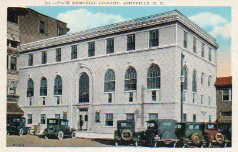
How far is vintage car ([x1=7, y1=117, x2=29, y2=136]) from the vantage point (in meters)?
18.2

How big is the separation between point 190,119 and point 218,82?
206cm

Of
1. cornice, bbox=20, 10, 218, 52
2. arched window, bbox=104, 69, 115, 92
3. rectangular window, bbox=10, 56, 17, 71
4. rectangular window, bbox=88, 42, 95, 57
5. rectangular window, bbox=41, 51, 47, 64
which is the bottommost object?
arched window, bbox=104, 69, 115, 92

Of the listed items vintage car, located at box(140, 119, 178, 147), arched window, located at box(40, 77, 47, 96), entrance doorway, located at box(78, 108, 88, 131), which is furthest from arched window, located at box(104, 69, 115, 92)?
arched window, located at box(40, 77, 47, 96)

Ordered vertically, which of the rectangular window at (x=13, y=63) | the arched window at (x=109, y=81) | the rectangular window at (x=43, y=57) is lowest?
the arched window at (x=109, y=81)

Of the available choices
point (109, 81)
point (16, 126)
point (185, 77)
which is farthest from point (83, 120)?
point (185, 77)

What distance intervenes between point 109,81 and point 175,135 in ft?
14.5

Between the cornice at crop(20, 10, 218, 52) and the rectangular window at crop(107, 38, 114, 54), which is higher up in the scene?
the cornice at crop(20, 10, 218, 52)

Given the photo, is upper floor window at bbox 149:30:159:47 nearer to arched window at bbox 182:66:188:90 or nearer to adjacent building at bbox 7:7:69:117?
arched window at bbox 182:66:188:90

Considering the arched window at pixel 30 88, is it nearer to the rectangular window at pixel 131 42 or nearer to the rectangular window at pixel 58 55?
the rectangular window at pixel 58 55

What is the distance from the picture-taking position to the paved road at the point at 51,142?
57.1 feet

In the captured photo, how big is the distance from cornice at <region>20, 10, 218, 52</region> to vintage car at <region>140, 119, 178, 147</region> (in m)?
4.00

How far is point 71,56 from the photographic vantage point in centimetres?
2044

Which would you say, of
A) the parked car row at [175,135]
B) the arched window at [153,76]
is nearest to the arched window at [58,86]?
the parked car row at [175,135]

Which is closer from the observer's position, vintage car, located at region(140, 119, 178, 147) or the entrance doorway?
vintage car, located at region(140, 119, 178, 147)
